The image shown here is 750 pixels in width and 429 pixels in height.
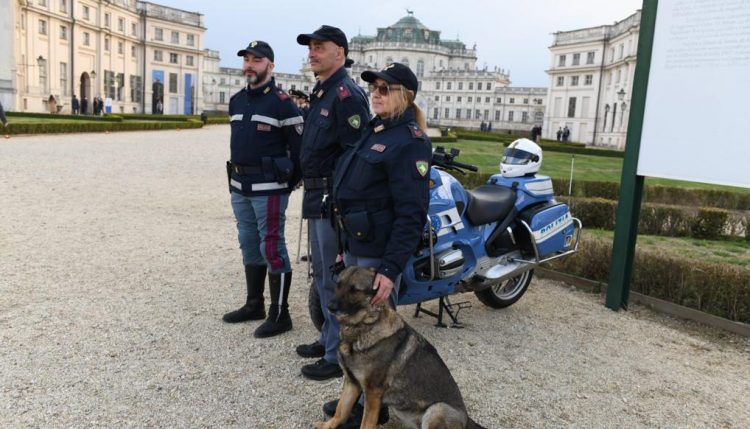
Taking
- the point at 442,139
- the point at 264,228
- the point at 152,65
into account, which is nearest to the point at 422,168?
the point at 264,228

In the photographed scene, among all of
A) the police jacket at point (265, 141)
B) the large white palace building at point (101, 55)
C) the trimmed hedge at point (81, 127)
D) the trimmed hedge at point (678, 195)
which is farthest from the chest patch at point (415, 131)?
the large white palace building at point (101, 55)

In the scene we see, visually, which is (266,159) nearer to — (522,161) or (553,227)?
(522,161)

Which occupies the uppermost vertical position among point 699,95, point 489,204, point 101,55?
point 101,55

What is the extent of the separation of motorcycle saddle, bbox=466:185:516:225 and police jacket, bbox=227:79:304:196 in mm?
1319

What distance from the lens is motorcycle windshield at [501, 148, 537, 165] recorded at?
4.85 metres

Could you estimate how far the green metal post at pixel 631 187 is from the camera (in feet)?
16.1

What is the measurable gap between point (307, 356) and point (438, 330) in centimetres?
113

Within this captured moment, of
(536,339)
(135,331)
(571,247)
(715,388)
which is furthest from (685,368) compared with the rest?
(135,331)

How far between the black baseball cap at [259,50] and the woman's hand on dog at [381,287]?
2.08 m

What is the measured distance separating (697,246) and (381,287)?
21.6 feet

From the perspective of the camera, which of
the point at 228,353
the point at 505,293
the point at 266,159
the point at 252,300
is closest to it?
the point at 228,353

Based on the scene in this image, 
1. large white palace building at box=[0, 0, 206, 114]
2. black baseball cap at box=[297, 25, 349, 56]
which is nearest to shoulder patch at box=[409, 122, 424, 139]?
black baseball cap at box=[297, 25, 349, 56]

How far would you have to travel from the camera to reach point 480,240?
430 cm

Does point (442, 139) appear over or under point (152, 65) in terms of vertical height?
under
